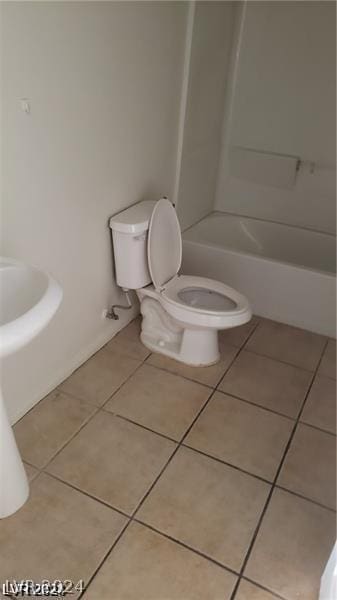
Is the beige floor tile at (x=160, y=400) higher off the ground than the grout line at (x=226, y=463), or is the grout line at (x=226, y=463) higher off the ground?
the beige floor tile at (x=160, y=400)

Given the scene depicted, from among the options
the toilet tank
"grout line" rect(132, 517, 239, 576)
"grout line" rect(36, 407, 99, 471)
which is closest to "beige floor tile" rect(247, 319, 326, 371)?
the toilet tank

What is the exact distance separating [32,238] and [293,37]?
2.07 metres

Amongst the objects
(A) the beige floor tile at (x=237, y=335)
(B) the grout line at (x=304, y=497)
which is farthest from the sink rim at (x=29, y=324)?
(A) the beige floor tile at (x=237, y=335)

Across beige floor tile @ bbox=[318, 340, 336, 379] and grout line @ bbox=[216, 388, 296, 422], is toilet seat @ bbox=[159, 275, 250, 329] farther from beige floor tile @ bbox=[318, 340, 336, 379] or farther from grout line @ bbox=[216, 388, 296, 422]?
beige floor tile @ bbox=[318, 340, 336, 379]

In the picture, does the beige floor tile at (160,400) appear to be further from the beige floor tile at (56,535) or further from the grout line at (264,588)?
the grout line at (264,588)

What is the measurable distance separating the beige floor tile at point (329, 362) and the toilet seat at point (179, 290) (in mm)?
570

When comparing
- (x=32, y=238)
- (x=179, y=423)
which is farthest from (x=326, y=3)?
(x=179, y=423)

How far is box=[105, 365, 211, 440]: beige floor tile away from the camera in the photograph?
1.91 metres

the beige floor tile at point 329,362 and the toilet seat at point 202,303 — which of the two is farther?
→ the beige floor tile at point 329,362

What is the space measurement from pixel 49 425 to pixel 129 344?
0.67 m

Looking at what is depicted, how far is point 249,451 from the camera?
182 centimetres

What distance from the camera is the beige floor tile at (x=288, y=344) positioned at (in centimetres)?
241

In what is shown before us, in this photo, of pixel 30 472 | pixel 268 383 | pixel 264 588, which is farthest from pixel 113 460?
pixel 268 383

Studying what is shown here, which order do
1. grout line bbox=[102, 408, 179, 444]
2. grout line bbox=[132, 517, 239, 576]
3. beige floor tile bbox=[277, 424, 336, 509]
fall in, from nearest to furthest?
grout line bbox=[132, 517, 239, 576], beige floor tile bbox=[277, 424, 336, 509], grout line bbox=[102, 408, 179, 444]
